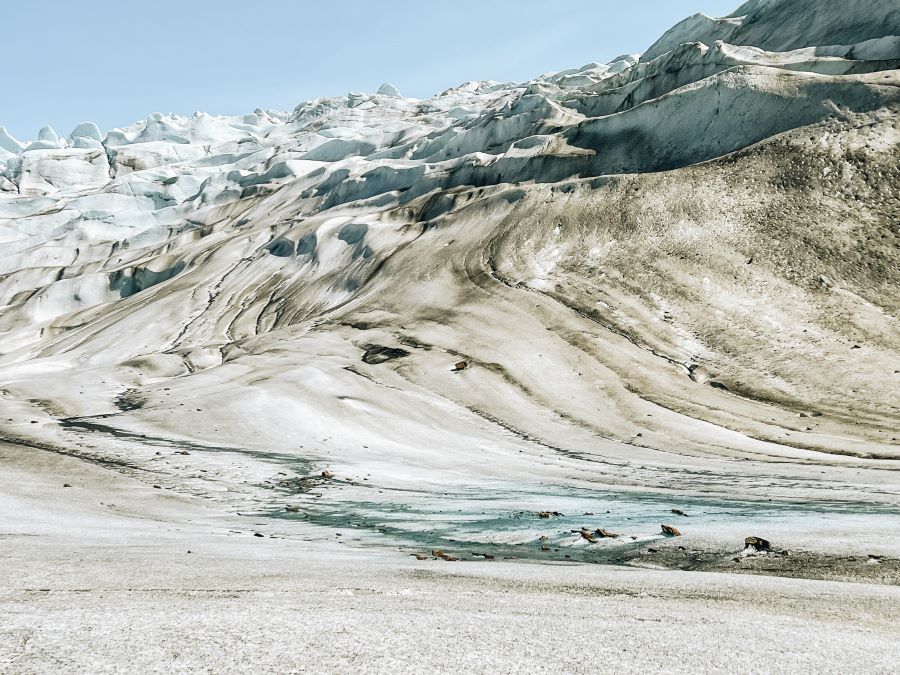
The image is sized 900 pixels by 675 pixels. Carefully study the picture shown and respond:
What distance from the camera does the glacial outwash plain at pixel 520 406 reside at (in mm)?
5273

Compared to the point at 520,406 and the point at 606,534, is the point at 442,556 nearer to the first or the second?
the point at 606,534

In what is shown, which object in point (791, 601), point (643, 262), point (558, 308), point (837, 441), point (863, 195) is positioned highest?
point (863, 195)

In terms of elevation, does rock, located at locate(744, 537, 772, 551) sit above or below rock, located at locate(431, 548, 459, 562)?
above

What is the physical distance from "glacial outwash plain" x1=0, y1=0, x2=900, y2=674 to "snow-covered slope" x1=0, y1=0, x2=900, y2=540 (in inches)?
7.3

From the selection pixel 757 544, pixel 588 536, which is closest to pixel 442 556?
pixel 588 536

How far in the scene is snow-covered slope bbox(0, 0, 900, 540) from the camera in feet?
63.3

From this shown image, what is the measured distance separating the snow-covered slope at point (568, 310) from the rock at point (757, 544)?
5.21 meters

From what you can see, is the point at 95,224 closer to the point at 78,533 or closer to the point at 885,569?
the point at 78,533

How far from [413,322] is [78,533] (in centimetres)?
2416

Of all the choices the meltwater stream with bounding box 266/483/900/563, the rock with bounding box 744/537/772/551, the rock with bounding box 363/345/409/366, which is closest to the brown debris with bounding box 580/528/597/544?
the meltwater stream with bounding box 266/483/900/563

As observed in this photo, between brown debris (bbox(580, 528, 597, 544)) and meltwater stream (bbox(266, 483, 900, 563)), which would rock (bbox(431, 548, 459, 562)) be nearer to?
meltwater stream (bbox(266, 483, 900, 563))

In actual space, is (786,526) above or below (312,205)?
below

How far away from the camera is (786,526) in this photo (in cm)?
959

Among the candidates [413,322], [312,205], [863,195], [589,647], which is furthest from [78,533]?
[312,205]
